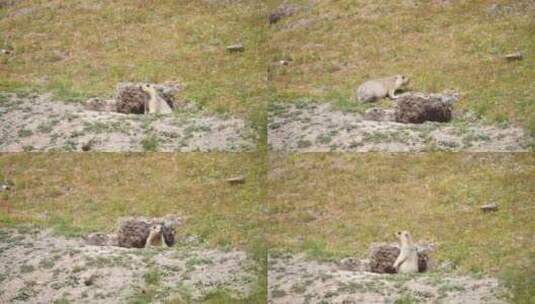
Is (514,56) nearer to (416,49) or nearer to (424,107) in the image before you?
(416,49)

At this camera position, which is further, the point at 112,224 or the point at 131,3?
the point at 131,3

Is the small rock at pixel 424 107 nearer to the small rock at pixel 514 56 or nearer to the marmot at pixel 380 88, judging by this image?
the marmot at pixel 380 88

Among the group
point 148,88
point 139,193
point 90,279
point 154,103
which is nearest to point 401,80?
point 154,103

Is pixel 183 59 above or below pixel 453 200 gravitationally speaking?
above

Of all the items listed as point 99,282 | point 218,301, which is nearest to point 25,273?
point 99,282

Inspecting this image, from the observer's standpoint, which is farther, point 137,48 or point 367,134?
point 137,48

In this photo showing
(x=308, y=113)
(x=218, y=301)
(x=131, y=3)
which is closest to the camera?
(x=218, y=301)

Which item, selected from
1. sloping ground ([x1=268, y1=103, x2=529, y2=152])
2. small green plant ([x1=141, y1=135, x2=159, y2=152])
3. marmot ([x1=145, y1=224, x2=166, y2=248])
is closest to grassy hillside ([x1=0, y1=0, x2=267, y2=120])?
sloping ground ([x1=268, y1=103, x2=529, y2=152])

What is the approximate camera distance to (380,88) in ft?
74.0

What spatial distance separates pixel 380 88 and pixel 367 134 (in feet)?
2.74

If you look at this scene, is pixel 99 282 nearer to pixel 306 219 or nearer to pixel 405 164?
pixel 306 219

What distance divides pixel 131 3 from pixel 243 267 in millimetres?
5788

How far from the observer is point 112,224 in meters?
21.9

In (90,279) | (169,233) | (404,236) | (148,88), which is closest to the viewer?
(90,279)
